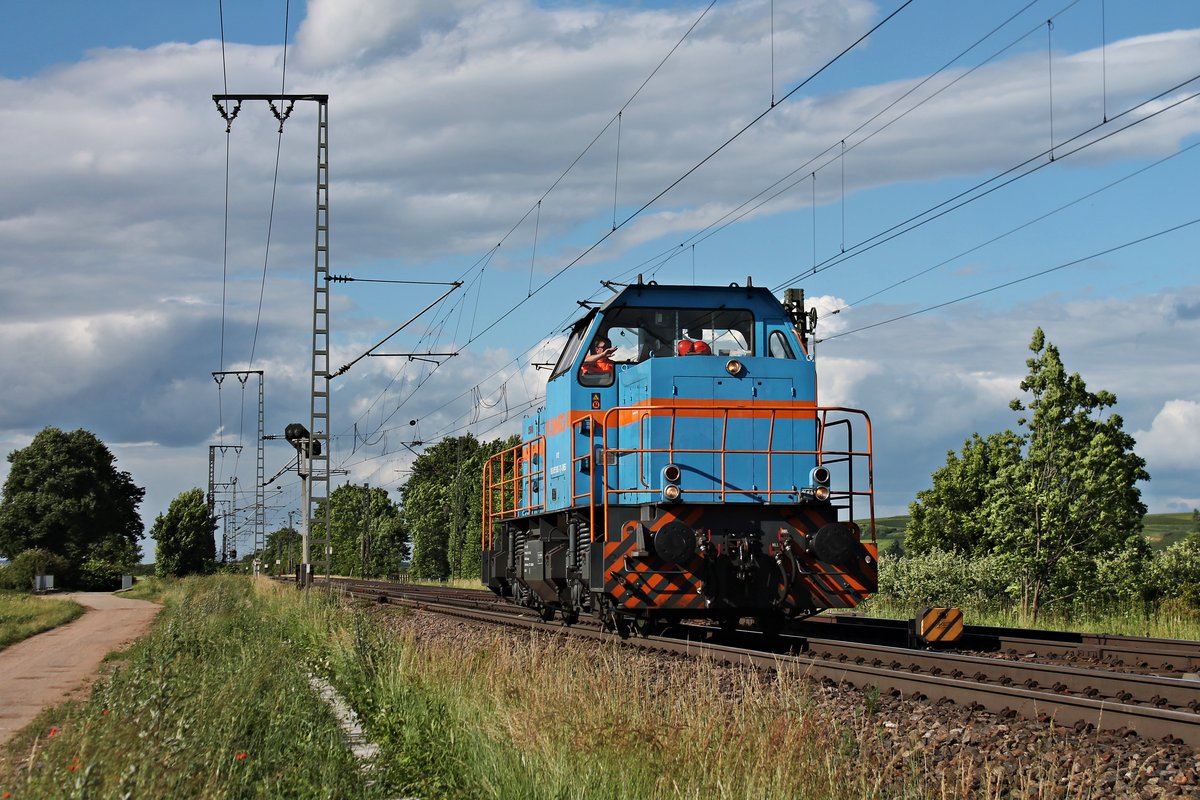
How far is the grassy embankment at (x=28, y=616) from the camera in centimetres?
2706

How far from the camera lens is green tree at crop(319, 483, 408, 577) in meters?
101

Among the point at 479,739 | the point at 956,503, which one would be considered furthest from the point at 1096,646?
the point at 956,503

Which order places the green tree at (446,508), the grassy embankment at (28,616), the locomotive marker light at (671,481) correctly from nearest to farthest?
the locomotive marker light at (671,481) < the grassy embankment at (28,616) < the green tree at (446,508)

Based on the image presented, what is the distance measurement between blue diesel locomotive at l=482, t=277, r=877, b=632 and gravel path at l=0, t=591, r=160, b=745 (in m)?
6.32

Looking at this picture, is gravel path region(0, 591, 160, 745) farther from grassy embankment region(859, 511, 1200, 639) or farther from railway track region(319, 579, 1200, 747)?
grassy embankment region(859, 511, 1200, 639)

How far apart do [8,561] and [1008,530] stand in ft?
197

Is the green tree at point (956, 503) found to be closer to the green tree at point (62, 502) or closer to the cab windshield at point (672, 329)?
the cab windshield at point (672, 329)

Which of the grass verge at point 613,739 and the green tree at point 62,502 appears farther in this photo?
the green tree at point 62,502

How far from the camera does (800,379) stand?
13656 mm

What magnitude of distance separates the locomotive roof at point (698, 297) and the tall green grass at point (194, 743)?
19.0 ft

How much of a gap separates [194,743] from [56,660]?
53.1ft

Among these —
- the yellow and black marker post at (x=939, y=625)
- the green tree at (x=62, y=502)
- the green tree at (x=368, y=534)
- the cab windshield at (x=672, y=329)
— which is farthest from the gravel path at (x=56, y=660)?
the green tree at (x=368, y=534)

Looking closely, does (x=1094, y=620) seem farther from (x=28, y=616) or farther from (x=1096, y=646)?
(x=28, y=616)

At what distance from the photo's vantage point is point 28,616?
3297 centimetres
